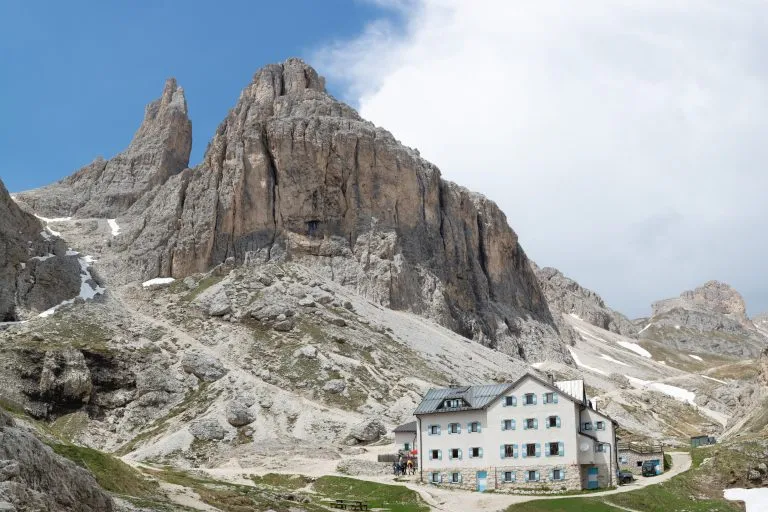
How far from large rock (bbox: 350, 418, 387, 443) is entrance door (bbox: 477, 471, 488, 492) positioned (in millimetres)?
24597

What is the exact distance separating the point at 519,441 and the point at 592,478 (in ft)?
22.2

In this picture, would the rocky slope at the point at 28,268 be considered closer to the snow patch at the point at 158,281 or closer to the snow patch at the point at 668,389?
the snow patch at the point at 158,281

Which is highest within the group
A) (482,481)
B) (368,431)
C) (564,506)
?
(368,431)

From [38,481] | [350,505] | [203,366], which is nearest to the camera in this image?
[38,481]

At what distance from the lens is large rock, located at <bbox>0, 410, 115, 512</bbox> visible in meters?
22.6

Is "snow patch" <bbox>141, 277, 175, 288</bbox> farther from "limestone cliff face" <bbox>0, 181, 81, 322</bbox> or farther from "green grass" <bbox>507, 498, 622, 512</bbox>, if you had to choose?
"green grass" <bbox>507, 498, 622, 512</bbox>

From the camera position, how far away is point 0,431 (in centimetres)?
2466

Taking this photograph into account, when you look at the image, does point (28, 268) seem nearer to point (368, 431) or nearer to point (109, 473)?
point (368, 431)

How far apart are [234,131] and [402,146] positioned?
125ft

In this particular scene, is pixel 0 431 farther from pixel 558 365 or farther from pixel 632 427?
pixel 558 365

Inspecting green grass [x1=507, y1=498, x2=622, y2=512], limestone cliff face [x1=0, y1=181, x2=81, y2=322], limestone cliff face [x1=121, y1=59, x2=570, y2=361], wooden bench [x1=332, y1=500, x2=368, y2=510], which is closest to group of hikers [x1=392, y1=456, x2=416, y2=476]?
wooden bench [x1=332, y1=500, x2=368, y2=510]

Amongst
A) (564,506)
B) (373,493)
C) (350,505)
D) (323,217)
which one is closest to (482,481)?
(373,493)

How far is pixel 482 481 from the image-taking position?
67.0m

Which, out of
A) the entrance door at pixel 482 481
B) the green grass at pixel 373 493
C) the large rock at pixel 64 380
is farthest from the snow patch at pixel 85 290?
the entrance door at pixel 482 481
